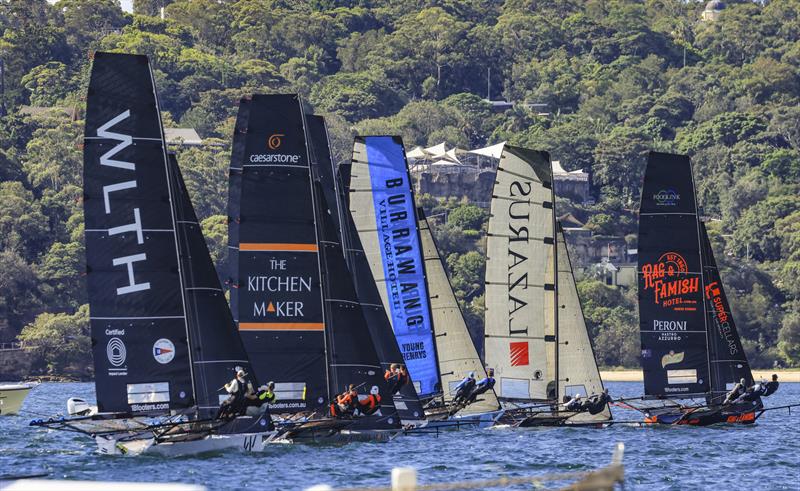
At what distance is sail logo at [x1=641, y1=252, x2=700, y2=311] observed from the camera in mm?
41375

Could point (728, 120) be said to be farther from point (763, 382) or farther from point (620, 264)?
point (763, 382)

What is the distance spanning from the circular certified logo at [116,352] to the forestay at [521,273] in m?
13.9

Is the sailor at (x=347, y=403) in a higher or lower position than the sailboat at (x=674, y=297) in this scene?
lower

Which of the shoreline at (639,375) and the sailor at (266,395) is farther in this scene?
the shoreline at (639,375)

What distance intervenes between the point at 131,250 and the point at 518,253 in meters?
14.4

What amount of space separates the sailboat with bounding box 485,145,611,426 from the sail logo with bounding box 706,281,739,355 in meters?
3.19

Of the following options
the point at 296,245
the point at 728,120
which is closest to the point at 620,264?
the point at 728,120

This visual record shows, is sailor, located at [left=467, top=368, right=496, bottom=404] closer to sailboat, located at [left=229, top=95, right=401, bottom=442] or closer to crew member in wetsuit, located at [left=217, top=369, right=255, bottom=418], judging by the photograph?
sailboat, located at [left=229, top=95, right=401, bottom=442]

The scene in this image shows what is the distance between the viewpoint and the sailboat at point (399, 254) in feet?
133

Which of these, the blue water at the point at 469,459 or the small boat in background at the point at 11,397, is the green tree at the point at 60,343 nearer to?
the small boat in background at the point at 11,397

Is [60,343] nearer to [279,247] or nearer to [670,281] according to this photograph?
[670,281]

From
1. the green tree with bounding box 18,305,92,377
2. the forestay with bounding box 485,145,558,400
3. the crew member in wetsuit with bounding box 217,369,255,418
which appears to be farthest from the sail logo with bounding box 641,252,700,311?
the green tree with bounding box 18,305,92,377

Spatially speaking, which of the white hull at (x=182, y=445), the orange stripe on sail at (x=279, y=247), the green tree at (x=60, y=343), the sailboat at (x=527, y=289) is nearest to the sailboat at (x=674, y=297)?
the sailboat at (x=527, y=289)

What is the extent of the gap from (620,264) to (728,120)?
41.0m
